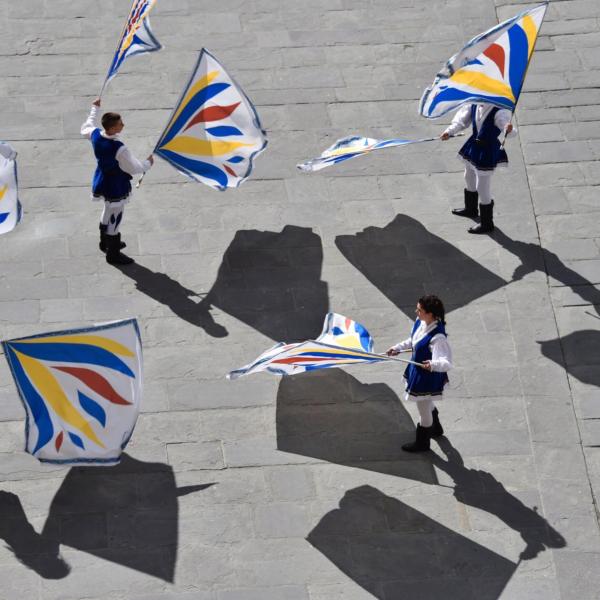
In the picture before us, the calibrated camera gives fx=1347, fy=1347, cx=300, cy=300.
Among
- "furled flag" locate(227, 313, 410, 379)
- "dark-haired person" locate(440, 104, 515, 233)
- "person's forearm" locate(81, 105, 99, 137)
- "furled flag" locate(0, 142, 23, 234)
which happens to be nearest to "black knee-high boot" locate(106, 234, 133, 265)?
"person's forearm" locate(81, 105, 99, 137)

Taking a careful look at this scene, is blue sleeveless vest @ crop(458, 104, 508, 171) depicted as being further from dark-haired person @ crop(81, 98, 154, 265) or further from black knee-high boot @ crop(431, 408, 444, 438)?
dark-haired person @ crop(81, 98, 154, 265)

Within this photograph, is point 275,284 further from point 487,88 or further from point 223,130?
point 487,88

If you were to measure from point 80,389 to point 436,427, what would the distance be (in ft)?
10.3

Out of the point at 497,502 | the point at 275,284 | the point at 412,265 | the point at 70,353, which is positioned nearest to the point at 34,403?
the point at 70,353

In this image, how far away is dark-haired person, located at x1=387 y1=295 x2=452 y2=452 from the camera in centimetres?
1097

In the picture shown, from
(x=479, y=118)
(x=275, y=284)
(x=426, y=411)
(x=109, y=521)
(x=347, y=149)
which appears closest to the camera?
(x=109, y=521)

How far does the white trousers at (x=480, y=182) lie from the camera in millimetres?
13727

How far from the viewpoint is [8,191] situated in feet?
40.0

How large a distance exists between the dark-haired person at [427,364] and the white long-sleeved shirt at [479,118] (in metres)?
2.94

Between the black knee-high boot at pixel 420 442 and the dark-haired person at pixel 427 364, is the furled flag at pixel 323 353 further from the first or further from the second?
the black knee-high boot at pixel 420 442

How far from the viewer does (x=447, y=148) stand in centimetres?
1504

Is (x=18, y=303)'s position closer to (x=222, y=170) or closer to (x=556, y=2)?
(x=222, y=170)

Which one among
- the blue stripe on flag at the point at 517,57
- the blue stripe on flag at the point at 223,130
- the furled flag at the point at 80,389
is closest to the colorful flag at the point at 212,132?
the blue stripe on flag at the point at 223,130

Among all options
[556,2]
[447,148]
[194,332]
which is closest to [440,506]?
[194,332]
